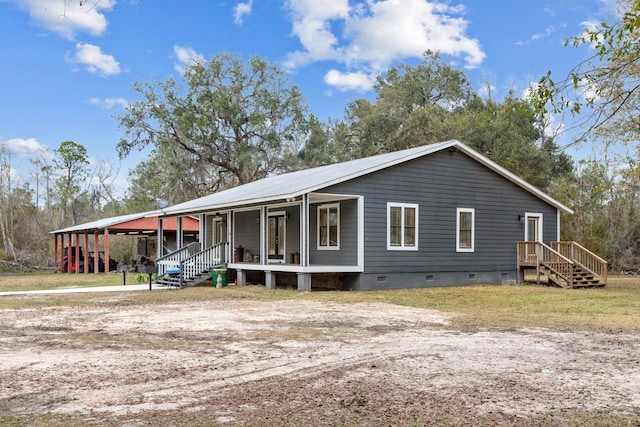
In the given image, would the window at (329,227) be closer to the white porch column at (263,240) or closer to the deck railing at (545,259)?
the white porch column at (263,240)

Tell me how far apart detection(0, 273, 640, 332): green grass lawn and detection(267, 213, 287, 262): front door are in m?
3.11

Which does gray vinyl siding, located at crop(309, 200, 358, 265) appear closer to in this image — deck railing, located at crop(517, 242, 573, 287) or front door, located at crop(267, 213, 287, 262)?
front door, located at crop(267, 213, 287, 262)

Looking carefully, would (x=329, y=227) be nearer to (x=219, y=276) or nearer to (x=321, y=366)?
(x=219, y=276)

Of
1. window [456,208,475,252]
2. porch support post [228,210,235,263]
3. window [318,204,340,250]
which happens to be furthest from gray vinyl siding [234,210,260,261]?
window [456,208,475,252]

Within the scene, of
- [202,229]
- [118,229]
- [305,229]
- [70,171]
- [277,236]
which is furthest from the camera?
[70,171]

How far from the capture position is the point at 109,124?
4169 cm

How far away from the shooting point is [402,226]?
19.2m

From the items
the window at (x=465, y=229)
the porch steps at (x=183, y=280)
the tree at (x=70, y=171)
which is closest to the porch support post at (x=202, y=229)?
the porch steps at (x=183, y=280)

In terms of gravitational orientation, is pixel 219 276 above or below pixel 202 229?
below

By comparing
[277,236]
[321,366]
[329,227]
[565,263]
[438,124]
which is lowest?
[321,366]

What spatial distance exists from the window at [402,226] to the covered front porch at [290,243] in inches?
47.9

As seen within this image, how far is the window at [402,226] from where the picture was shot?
19.0 metres

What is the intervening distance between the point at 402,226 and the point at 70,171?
120 feet

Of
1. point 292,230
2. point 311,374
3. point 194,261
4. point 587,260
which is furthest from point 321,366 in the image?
point 587,260
